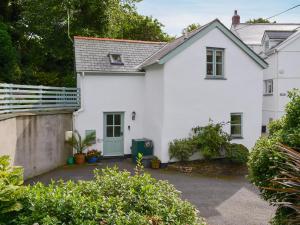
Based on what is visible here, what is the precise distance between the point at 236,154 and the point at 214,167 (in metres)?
1.19

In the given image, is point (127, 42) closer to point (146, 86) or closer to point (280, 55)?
point (146, 86)

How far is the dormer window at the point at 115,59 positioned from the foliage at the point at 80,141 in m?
3.95

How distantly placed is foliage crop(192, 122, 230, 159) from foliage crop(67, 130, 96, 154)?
5.15 m

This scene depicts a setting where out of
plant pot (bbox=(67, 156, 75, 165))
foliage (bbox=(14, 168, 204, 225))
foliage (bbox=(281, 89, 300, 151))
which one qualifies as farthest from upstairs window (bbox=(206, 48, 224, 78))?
foliage (bbox=(14, 168, 204, 225))

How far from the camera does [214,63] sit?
1567 centimetres

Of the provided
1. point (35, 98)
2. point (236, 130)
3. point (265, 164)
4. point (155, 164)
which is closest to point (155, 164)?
point (155, 164)

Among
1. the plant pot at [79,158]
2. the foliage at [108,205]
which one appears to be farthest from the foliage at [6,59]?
the foliage at [108,205]

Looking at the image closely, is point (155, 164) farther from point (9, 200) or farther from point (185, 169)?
point (9, 200)

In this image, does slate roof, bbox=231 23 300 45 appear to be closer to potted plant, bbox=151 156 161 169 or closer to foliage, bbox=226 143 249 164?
foliage, bbox=226 143 249 164

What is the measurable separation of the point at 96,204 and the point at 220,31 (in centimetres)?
1273

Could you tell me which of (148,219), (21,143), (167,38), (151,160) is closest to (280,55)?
(167,38)

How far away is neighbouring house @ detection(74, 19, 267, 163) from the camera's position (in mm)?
14984

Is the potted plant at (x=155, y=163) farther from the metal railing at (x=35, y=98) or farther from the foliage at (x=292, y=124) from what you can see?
the foliage at (x=292, y=124)

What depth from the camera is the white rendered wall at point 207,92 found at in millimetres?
14914
